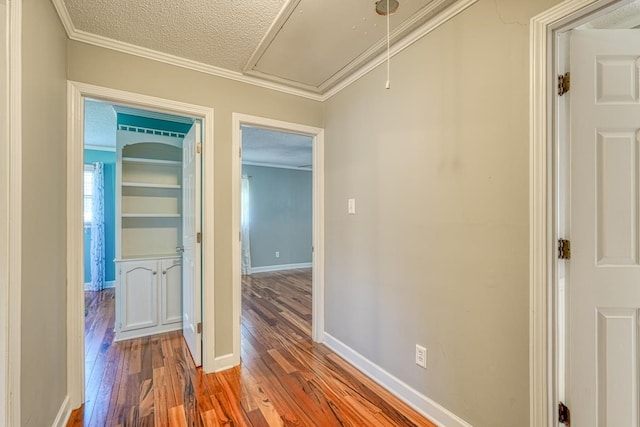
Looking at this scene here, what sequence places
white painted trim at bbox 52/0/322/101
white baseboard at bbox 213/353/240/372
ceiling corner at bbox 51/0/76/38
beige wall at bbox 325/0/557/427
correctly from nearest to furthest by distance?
beige wall at bbox 325/0/557/427 → ceiling corner at bbox 51/0/76/38 → white painted trim at bbox 52/0/322/101 → white baseboard at bbox 213/353/240/372

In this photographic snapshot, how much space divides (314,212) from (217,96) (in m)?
1.30

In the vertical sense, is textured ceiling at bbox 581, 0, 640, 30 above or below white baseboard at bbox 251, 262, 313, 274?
above

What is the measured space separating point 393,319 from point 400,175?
3.29 ft

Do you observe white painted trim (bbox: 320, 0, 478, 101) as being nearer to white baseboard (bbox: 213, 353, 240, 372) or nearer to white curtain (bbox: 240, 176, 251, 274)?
white baseboard (bbox: 213, 353, 240, 372)

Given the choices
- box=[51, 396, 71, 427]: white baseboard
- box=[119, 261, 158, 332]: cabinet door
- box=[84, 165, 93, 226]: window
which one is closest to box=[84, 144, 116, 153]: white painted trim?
box=[84, 165, 93, 226]: window

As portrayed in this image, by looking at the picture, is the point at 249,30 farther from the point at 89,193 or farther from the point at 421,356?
the point at 89,193

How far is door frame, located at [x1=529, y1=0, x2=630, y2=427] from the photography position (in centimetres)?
115

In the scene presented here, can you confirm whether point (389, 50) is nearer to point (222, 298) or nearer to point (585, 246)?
point (585, 246)

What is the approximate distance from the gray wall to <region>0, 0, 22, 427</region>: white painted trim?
16.0 feet

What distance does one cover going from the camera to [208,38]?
1.79 meters

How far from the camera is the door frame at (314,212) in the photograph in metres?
2.23

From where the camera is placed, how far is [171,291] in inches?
115

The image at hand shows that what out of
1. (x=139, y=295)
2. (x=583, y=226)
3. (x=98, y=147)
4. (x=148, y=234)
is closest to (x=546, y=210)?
(x=583, y=226)

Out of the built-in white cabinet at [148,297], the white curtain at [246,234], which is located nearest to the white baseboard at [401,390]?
the built-in white cabinet at [148,297]
